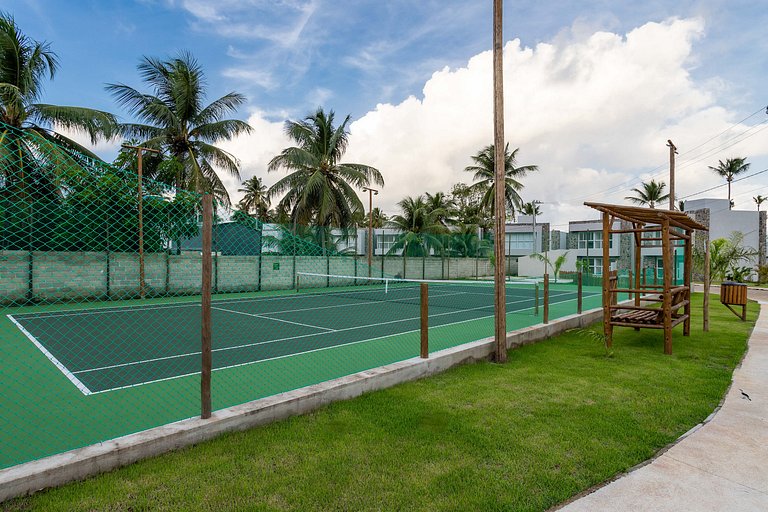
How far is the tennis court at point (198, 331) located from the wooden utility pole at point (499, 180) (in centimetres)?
166

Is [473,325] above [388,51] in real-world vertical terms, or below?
below

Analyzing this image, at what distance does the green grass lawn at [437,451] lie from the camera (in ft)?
9.84

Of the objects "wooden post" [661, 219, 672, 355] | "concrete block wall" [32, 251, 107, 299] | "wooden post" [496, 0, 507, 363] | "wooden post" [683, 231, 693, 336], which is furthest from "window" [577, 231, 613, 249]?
"wooden post" [496, 0, 507, 363]

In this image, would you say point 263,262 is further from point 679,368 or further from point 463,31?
point 679,368

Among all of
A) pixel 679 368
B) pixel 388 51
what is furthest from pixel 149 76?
pixel 679 368

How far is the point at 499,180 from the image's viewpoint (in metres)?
7.15

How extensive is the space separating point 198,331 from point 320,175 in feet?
62.1

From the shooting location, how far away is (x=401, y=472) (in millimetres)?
3371

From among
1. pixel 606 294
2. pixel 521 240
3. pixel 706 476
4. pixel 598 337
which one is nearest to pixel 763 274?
pixel 521 240

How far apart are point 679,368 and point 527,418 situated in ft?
11.5

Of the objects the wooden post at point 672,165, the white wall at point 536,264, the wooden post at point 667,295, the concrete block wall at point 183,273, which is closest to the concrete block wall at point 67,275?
the concrete block wall at point 183,273

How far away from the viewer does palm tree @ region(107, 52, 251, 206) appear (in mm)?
22688

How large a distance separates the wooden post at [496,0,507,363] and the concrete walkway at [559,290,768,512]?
2819mm

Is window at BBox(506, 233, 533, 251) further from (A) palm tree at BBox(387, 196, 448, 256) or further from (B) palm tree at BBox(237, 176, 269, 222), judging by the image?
(B) palm tree at BBox(237, 176, 269, 222)
